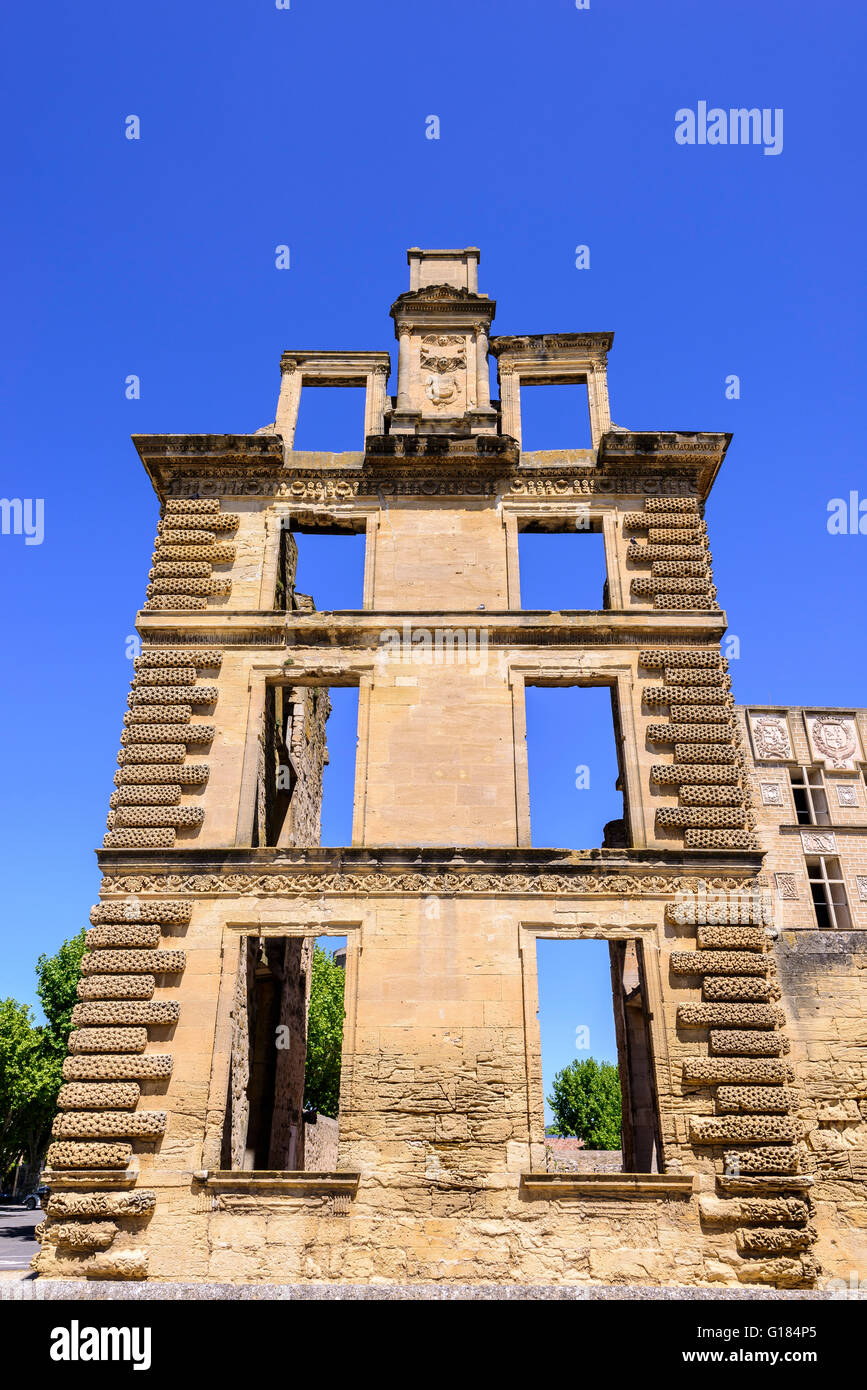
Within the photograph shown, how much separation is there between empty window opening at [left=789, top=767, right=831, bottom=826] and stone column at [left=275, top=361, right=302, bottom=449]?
17.5 metres

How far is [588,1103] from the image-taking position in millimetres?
49344

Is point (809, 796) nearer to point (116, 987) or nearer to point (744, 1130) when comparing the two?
point (744, 1130)

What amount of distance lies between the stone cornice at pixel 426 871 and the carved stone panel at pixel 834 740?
15079 mm

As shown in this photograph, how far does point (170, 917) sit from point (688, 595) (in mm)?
9482

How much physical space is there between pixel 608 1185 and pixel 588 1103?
A: 41.2 metres

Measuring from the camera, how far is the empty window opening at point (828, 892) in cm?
2511

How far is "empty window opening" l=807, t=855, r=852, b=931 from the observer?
2511 centimetres

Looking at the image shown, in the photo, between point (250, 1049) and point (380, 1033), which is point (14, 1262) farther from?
point (380, 1033)

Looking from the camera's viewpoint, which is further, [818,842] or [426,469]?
[818,842]

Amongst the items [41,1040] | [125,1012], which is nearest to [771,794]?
[125,1012]

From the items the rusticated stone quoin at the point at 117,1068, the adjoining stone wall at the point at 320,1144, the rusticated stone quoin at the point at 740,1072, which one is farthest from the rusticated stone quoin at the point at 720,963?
the adjoining stone wall at the point at 320,1144

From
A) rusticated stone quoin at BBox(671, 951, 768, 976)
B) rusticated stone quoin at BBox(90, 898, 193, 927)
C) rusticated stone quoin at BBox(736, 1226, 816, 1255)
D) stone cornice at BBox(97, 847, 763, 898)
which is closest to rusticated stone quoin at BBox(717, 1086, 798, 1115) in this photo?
rusticated stone quoin at BBox(736, 1226, 816, 1255)

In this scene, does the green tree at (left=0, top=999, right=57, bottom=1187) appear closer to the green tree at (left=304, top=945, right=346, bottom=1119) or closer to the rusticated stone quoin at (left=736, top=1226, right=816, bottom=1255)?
the green tree at (left=304, top=945, right=346, bottom=1119)
